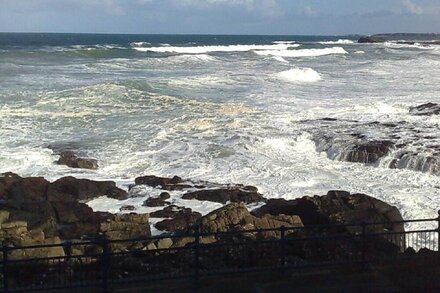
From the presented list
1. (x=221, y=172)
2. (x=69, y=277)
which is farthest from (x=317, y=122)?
(x=69, y=277)

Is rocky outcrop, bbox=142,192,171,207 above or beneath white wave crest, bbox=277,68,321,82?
beneath

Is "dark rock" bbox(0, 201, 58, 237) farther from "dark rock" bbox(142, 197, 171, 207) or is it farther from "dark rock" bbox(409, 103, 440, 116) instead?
"dark rock" bbox(409, 103, 440, 116)

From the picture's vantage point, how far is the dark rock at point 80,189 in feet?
61.4

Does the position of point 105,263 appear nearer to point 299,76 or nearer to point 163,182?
point 163,182

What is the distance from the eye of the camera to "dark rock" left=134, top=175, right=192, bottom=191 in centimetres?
1999

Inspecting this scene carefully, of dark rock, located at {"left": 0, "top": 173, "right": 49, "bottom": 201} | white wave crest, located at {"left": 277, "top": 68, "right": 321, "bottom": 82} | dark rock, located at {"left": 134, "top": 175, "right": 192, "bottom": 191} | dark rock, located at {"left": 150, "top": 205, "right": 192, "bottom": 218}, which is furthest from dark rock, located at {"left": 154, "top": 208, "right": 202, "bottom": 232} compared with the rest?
white wave crest, located at {"left": 277, "top": 68, "right": 321, "bottom": 82}

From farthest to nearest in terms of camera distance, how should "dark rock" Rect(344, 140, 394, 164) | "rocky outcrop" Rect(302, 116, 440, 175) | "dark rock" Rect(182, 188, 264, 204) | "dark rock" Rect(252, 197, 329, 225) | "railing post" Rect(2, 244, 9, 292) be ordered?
"dark rock" Rect(344, 140, 394, 164) < "rocky outcrop" Rect(302, 116, 440, 175) < "dark rock" Rect(182, 188, 264, 204) < "dark rock" Rect(252, 197, 329, 225) < "railing post" Rect(2, 244, 9, 292)

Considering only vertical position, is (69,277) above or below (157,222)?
above

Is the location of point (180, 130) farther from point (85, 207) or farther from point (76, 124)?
point (85, 207)

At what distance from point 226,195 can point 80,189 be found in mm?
4302

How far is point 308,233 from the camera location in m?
13.3

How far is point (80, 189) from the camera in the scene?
1903 centimetres

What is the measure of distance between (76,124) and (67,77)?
21.1m

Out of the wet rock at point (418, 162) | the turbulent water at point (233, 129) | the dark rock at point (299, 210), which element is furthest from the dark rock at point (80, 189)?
the wet rock at point (418, 162)
